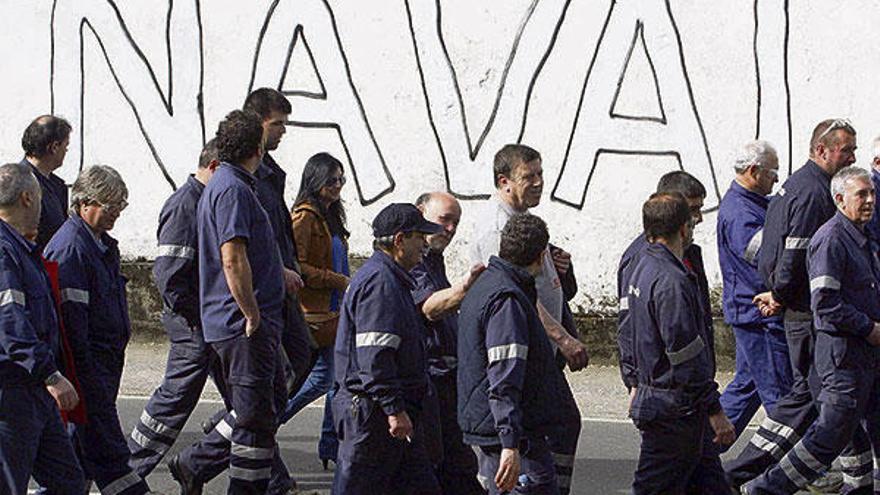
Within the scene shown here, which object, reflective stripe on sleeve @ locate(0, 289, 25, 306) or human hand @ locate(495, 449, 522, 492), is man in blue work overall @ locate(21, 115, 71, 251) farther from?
human hand @ locate(495, 449, 522, 492)

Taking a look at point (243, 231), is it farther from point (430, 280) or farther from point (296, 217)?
point (296, 217)

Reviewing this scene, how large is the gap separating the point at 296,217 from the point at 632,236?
4001 mm

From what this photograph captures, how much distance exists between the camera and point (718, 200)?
1275 cm

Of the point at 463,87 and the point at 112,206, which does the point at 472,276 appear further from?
the point at 463,87

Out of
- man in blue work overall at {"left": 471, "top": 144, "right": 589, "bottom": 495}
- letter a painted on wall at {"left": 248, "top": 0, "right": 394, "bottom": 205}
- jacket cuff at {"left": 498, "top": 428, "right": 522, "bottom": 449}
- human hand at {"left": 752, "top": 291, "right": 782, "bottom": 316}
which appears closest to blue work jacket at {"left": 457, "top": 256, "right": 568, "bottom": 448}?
jacket cuff at {"left": 498, "top": 428, "right": 522, "bottom": 449}

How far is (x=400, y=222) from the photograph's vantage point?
7680 mm

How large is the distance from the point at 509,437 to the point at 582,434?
12.8ft

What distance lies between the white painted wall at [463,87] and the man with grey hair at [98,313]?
5382 mm

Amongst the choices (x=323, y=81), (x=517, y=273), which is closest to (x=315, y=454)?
(x=517, y=273)

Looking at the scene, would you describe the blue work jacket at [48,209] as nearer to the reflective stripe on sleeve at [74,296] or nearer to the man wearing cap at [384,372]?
the reflective stripe on sleeve at [74,296]

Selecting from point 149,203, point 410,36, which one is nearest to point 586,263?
point 410,36

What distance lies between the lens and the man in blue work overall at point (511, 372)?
7094 mm

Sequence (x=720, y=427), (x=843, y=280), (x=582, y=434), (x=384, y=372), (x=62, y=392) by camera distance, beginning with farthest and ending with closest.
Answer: (x=582, y=434) < (x=843, y=280) < (x=720, y=427) < (x=384, y=372) < (x=62, y=392)

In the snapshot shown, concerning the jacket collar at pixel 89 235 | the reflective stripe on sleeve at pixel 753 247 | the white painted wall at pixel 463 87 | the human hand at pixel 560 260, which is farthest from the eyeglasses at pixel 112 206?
the white painted wall at pixel 463 87
